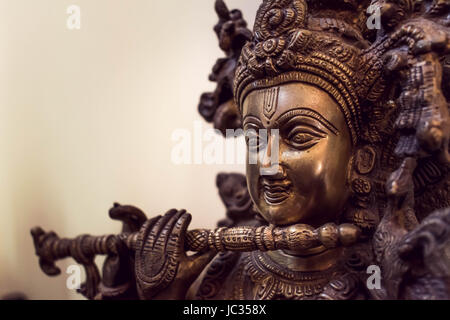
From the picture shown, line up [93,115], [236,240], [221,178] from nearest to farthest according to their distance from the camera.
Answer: [236,240], [221,178], [93,115]

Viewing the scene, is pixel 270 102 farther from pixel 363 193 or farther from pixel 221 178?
pixel 221 178

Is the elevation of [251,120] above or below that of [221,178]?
above

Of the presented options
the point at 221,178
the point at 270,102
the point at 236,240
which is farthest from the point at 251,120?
the point at 221,178

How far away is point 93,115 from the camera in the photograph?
1.87 meters

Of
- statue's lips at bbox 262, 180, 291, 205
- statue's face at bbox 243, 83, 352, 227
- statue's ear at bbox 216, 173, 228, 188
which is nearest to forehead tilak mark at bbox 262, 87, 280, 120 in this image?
statue's face at bbox 243, 83, 352, 227

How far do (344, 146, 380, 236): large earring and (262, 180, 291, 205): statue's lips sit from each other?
0.17 m

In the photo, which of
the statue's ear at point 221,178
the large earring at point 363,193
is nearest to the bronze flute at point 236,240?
the large earring at point 363,193

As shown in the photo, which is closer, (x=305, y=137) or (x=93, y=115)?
(x=305, y=137)

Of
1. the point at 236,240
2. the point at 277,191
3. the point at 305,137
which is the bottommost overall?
the point at 236,240

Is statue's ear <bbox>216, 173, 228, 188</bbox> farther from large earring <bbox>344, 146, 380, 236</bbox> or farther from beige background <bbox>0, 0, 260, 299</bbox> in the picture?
large earring <bbox>344, 146, 380, 236</bbox>

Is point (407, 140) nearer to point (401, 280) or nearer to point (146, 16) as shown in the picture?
point (401, 280)

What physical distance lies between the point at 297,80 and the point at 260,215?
0.39 meters

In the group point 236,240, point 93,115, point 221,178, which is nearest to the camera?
point 236,240

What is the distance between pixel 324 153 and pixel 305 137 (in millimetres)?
60
